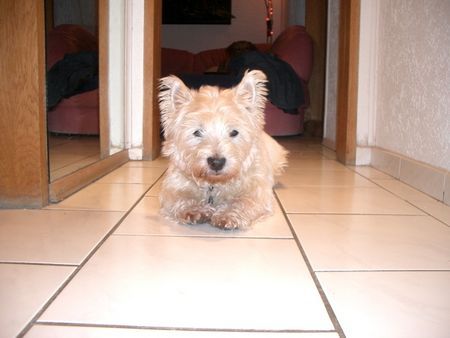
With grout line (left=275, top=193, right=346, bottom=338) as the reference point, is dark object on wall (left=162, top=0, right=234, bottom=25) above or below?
above

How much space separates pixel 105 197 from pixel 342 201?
127cm

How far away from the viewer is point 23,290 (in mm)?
1220

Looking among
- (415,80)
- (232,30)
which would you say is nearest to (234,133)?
(415,80)

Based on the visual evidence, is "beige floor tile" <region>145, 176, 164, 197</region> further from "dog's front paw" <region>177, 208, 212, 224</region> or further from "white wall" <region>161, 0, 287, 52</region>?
"white wall" <region>161, 0, 287, 52</region>

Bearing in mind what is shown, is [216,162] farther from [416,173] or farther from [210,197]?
[416,173]

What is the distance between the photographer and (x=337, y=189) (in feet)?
9.04

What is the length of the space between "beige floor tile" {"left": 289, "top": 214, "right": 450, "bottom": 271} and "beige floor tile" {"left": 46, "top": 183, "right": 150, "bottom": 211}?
868 mm

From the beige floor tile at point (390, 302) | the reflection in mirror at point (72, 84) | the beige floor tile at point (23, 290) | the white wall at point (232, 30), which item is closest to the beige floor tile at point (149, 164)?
the reflection in mirror at point (72, 84)

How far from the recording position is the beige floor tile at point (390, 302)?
40.9 inches

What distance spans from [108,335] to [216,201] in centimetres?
121

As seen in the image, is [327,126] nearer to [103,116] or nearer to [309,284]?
[103,116]

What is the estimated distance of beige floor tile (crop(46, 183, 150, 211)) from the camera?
221cm

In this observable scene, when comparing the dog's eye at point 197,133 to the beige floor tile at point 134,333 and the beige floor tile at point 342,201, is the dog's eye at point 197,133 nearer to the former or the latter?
the beige floor tile at point 342,201

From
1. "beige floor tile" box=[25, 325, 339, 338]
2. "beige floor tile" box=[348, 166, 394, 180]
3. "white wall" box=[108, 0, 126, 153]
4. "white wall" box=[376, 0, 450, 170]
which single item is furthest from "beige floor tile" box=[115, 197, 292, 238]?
"white wall" box=[108, 0, 126, 153]
